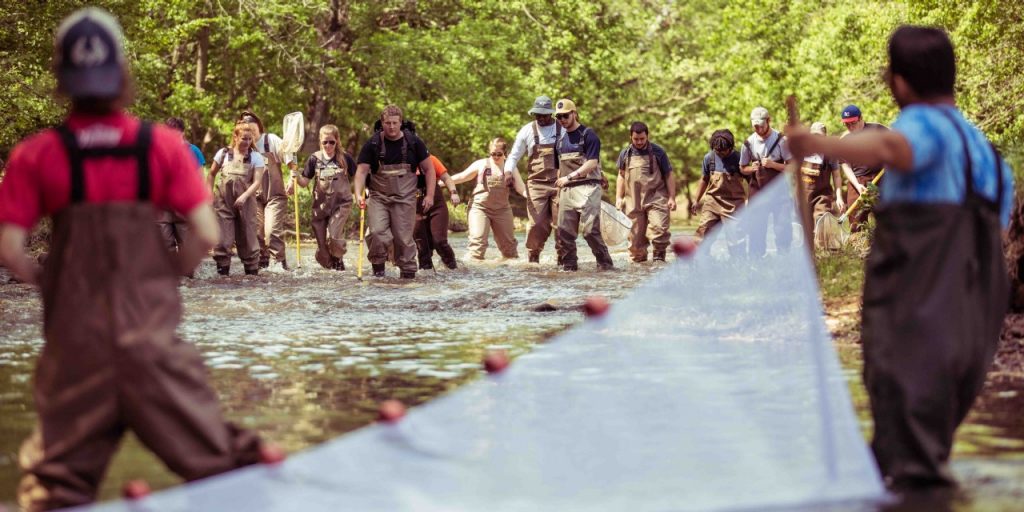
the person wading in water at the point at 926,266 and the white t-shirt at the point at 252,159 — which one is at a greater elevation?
the white t-shirt at the point at 252,159

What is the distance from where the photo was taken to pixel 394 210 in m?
19.7

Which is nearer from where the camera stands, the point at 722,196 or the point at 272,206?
the point at 722,196

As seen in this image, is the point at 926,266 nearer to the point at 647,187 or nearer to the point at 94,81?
the point at 94,81

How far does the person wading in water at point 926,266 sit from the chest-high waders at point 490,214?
18093mm

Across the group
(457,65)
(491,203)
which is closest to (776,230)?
(491,203)

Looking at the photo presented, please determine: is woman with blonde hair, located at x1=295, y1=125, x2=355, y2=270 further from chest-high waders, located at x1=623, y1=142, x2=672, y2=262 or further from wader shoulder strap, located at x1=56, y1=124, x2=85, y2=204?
wader shoulder strap, located at x1=56, y1=124, x2=85, y2=204

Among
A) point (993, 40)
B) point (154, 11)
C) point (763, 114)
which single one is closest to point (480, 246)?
point (763, 114)

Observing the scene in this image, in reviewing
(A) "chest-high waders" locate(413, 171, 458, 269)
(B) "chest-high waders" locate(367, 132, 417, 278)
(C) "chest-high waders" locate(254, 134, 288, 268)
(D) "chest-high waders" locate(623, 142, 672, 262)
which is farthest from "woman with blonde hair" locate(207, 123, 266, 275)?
(D) "chest-high waders" locate(623, 142, 672, 262)

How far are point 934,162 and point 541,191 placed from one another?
55.2ft

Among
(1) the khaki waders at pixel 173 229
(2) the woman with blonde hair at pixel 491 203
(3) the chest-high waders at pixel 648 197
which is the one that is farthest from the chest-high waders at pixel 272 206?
(3) the chest-high waders at pixel 648 197

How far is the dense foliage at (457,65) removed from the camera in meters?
27.5

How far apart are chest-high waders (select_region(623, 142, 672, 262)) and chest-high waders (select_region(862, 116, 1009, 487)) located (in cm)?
1690

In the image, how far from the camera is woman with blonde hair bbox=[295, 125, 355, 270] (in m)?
22.0

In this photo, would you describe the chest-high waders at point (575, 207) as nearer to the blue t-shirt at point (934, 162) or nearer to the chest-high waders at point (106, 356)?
the blue t-shirt at point (934, 162)
